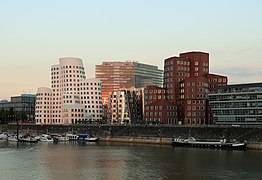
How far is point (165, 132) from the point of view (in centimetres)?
15638

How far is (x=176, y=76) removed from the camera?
195375 millimetres

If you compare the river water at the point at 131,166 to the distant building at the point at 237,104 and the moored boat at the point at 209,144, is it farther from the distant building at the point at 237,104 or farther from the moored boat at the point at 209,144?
the distant building at the point at 237,104

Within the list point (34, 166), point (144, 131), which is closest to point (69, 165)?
point (34, 166)

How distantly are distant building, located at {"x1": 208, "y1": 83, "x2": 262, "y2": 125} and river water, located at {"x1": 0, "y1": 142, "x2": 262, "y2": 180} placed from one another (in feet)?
144

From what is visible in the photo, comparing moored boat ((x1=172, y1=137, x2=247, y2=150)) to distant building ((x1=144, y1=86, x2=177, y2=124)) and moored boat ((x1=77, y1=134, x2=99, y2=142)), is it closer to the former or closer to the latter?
moored boat ((x1=77, y1=134, x2=99, y2=142))

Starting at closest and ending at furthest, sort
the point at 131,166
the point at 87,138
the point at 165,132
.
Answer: the point at 131,166 < the point at 165,132 < the point at 87,138

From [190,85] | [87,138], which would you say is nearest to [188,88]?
[190,85]

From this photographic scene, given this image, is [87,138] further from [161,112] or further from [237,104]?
[237,104]

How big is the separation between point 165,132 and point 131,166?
64795 millimetres

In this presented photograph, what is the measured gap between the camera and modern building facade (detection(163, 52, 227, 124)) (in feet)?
598

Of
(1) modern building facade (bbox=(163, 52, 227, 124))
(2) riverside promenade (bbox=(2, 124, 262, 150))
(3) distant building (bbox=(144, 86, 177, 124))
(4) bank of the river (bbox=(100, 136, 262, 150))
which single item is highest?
(1) modern building facade (bbox=(163, 52, 227, 124))

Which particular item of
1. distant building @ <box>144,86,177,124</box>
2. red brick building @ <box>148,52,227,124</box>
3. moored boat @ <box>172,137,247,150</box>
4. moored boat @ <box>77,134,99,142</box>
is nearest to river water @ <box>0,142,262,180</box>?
moored boat @ <box>172,137,247,150</box>

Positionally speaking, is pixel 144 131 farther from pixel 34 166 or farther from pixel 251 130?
pixel 34 166

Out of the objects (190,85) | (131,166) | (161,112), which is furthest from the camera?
(161,112)
